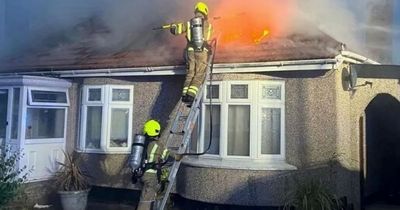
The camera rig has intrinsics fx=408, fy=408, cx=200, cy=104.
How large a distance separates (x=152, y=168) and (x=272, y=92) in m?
2.93

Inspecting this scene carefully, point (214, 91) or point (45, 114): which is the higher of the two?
point (214, 91)

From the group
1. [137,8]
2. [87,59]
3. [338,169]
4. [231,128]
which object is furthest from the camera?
[137,8]

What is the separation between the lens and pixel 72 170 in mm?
8742

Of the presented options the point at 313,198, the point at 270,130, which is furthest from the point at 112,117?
the point at 313,198

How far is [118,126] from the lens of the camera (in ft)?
31.9

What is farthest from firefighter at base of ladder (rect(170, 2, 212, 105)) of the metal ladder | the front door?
the front door

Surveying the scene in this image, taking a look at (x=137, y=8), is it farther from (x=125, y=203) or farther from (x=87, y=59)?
(x=125, y=203)

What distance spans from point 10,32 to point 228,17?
10.5 meters

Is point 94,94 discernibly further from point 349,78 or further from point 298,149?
point 349,78

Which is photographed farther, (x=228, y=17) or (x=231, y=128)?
(x=228, y=17)

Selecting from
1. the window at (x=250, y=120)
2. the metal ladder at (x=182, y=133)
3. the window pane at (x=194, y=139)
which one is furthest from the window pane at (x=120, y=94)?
the metal ladder at (x=182, y=133)

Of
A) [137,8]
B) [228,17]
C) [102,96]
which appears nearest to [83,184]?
[102,96]

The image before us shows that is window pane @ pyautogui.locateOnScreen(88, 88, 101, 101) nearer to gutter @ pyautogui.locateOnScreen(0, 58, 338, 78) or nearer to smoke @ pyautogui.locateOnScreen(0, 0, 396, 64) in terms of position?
gutter @ pyautogui.locateOnScreen(0, 58, 338, 78)

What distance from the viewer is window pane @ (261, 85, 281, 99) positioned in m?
7.98
